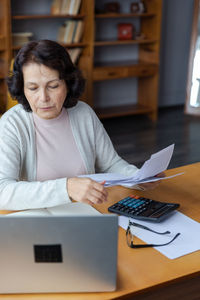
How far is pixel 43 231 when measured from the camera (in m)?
0.98

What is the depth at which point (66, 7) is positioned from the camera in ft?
15.9

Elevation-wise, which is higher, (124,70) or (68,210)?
(68,210)

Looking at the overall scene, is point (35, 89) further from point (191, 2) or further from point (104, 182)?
point (191, 2)

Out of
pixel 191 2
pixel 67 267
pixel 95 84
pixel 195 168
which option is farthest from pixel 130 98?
pixel 67 267

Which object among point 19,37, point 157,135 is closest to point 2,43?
point 19,37

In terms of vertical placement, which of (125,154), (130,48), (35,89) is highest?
(35,89)

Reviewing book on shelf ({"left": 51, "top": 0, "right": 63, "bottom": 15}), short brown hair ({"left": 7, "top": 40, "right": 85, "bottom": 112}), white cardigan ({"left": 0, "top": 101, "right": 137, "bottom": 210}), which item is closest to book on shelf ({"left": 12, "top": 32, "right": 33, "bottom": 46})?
book on shelf ({"left": 51, "top": 0, "right": 63, "bottom": 15})

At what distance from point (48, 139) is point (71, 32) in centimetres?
345

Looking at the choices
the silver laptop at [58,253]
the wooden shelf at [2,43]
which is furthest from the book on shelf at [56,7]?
the silver laptop at [58,253]

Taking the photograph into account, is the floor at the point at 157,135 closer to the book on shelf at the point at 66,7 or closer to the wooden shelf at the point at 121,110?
the wooden shelf at the point at 121,110

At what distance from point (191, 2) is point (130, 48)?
1.08m

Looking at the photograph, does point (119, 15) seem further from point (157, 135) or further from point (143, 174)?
point (143, 174)

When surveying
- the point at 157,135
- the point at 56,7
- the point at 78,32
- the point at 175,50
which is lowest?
the point at 157,135

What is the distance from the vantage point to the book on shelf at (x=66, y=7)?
4824mm
